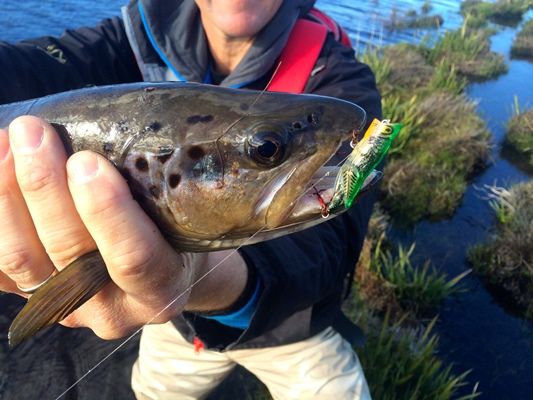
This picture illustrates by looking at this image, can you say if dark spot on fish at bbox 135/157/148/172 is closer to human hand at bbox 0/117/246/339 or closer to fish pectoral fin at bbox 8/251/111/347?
human hand at bbox 0/117/246/339

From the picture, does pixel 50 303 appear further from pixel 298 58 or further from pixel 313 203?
pixel 298 58

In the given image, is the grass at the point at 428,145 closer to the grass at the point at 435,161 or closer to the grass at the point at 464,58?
the grass at the point at 435,161

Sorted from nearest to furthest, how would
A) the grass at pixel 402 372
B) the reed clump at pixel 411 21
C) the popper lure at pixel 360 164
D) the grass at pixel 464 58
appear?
the popper lure at pixel 360 164 < the grass at pixel 402 372 < the grass at pixel 464 58 < the reed clump at pixel 411 21

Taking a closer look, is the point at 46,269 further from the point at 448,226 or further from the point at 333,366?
the point at 448,226

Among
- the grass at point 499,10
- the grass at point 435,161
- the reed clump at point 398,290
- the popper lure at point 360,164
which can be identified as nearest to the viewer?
the popper lure at point 360,164

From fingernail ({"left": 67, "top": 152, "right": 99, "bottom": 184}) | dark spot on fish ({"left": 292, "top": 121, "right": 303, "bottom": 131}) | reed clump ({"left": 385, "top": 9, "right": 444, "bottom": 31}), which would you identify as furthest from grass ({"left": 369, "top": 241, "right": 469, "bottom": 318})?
reed clump ({"left": 385, "top": 9, "right": 444, "bottom": 31})

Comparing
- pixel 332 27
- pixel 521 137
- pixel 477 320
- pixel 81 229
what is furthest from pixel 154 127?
pixel 521 137

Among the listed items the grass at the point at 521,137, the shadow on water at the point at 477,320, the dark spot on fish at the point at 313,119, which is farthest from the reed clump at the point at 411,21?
the dark spot on fish at the point at 313,119

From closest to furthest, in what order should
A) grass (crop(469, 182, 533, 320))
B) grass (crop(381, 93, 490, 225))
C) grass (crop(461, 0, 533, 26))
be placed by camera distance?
grass (crop(469, 182, 533, 320)), grass (crop(381, 93, 490, 225)), grass (crop(461, 0, 533, 26))
